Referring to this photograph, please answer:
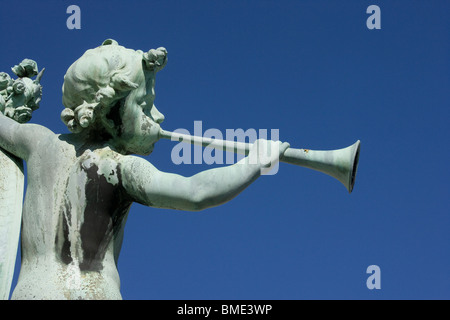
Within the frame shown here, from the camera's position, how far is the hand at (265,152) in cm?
499

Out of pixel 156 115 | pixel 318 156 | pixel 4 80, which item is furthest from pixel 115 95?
pixel 318 156

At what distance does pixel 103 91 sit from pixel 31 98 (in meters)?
1.18

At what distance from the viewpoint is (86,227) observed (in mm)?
5059

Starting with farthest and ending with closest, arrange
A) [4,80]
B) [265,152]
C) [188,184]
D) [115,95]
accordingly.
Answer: [4,80], [115,95], [265,152], [188,184]

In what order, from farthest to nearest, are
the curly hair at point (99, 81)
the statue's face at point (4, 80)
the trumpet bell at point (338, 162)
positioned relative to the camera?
the statue's face at point (4, 80), the trumpet bell at point (338, 162), the curly hair at point (99, 81)

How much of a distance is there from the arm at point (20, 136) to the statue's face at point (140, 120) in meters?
0.57

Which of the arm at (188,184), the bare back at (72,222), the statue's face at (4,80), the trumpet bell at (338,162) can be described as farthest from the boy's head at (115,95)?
the trumpet bell at (338,162)

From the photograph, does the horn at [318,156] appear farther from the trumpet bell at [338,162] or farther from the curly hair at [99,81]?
the curly hair at [99,81]

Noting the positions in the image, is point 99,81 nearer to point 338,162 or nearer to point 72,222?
point 72,222

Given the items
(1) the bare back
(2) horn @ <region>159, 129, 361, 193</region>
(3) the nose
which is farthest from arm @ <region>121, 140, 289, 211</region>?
(3) the nose

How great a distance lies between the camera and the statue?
4.89m

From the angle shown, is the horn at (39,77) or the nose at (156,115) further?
the horn at (39,77)

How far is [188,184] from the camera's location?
4871 mm

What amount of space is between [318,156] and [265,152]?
706 mm
